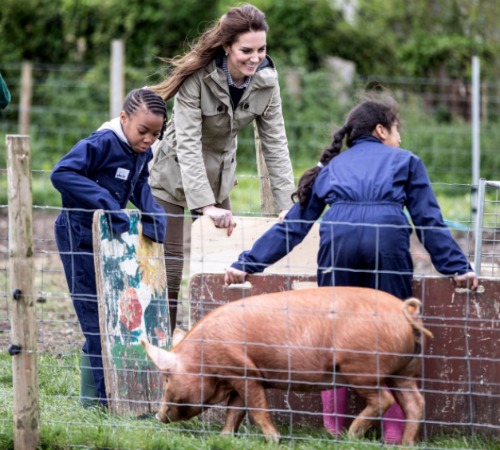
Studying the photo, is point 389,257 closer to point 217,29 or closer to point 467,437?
point 467,437

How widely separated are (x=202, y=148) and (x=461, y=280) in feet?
6.71

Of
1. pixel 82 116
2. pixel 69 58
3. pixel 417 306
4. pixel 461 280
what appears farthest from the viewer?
pixel 69 58

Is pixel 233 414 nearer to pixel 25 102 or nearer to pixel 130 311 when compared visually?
pixel 130 311

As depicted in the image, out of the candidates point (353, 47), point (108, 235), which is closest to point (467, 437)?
→ point (108, 235)

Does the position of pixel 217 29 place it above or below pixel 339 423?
above

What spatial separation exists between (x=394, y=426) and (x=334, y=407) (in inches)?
12.7

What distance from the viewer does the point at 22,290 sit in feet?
14.9

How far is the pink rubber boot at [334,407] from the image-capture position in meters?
4.94

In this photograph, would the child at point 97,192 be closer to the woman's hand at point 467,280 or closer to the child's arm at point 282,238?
the child's arm at point 282,238

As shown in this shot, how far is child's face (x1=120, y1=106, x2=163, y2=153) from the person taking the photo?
5.27 meters

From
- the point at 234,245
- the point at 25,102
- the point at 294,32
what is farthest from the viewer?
the point at 294,32

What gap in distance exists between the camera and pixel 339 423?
500 cm

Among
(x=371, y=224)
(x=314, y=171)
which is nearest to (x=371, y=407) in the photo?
(x=371, y=224)

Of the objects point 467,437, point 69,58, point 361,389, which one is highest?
point 69,58
